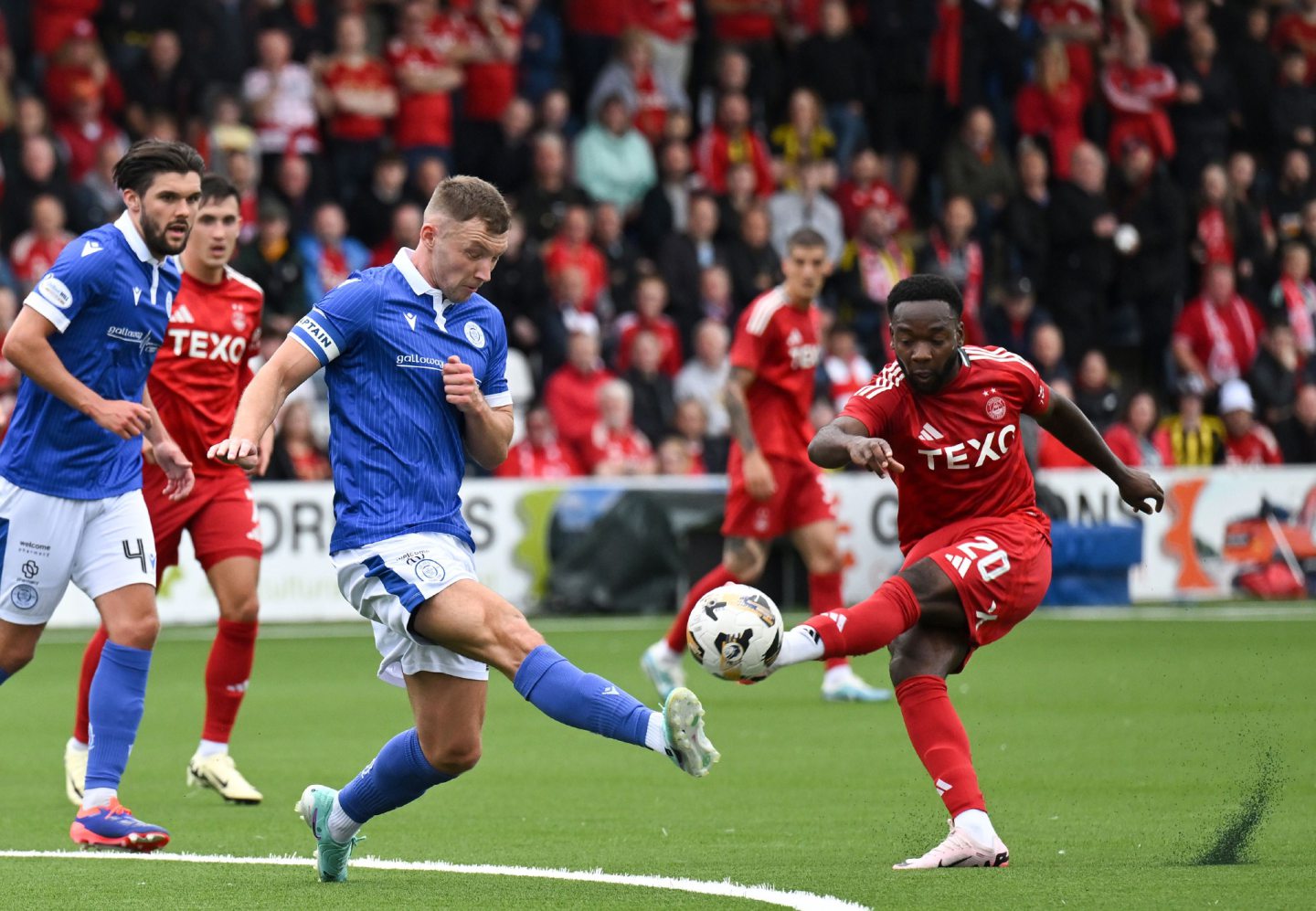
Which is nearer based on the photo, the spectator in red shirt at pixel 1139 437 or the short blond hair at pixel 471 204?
the short blond hair at pixel 471 204

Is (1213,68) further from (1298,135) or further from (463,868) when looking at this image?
(463,868)

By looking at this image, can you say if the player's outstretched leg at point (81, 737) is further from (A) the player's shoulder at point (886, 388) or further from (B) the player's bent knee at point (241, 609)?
(A) the player's shoulder at point (886, 388)

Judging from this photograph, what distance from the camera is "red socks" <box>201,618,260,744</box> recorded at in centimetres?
897

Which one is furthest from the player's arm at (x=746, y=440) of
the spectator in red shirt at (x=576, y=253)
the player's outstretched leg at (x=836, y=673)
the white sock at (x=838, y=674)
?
the spectator in red shirt at (x=576, y=253)

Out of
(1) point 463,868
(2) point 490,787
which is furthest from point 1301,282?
(1) point 463,868

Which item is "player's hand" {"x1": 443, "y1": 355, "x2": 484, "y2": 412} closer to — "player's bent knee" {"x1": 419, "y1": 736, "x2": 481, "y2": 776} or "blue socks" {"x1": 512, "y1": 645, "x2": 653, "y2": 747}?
"blue socks" {"x1": 512, "y1": 645, "x2": 653, "y2": 747}

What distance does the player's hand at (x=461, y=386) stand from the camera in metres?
6.32

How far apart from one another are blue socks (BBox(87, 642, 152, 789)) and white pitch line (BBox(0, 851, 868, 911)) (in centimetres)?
44

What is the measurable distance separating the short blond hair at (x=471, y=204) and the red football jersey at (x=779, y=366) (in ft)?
19.1

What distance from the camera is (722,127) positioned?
2153 cm

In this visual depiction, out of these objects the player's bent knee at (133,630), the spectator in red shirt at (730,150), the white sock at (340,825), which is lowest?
the white sock at (340,825)

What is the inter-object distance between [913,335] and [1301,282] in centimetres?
1698

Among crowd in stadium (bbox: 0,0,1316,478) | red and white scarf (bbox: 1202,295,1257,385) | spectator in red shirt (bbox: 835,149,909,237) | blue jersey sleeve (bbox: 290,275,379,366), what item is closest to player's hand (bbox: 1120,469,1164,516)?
blue jersey sleeve (bbox: 290,275,379,366)

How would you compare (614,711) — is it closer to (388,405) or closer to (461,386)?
(461,386)
